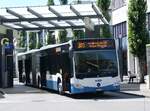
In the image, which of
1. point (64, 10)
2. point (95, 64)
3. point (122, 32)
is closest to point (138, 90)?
point (95, 64)

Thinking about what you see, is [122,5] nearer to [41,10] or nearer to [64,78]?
[41,10]

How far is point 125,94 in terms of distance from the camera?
102 feet

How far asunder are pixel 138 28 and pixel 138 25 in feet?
0.73

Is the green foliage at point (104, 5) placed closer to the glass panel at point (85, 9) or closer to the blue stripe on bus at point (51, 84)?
the glass panel at point (85, 9)

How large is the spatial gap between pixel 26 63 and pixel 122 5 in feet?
62.1

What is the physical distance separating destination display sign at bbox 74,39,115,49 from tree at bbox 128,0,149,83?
1293cm

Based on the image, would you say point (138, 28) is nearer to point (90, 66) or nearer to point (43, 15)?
point (43, 15)

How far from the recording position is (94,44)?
27.7 meters

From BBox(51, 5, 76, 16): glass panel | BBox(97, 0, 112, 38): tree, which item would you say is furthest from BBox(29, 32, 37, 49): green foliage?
BBox(51, 5, 76, 16): glass panel

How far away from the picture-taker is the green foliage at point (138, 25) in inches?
1591

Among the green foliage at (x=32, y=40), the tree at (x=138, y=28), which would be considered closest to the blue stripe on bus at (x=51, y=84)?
the tree at (x=138, y=28)

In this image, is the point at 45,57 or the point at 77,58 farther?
the point at 45,57

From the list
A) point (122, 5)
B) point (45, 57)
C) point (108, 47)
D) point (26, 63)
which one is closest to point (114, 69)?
point (108, 47)

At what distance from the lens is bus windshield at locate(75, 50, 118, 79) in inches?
1067
